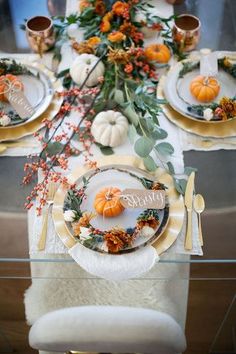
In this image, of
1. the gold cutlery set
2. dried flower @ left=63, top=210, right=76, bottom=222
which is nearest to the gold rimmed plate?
the gold cutlery set

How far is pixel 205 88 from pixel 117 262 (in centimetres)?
54

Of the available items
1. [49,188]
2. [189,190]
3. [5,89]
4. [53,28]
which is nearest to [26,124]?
[5,89]

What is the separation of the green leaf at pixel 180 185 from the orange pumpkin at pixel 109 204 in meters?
0.15

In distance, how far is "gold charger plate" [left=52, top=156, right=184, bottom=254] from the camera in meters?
1.02

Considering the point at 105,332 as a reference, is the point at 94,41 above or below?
above

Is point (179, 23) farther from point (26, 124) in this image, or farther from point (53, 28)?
point (26, 124)

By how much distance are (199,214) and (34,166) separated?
0.41 m

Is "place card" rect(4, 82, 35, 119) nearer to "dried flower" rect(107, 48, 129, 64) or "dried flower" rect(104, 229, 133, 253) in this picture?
"dried flower" rect(107, 48, 129, 64)

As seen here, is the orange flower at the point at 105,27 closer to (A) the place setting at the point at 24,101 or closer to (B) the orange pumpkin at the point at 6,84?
(A) the place setting at the point at 24,101

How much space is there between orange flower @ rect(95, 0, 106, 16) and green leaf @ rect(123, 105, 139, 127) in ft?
1.33

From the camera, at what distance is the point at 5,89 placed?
3.94ft

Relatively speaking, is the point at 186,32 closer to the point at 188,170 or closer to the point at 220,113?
the point at 220,113

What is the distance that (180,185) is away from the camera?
1103 millimetres

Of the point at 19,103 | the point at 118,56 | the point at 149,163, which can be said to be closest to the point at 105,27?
the point at 118,56
